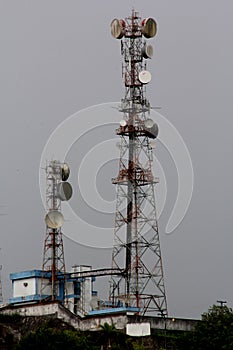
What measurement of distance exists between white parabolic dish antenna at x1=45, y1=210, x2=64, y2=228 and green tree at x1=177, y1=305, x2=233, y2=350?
9.68 metres

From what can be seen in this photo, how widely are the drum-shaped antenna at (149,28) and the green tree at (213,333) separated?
16.1 m

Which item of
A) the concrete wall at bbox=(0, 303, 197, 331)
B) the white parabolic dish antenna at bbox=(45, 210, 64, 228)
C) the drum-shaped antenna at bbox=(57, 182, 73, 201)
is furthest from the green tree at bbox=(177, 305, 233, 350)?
the drum-shaped antenna at bbox=(57, 182, 73, 201)

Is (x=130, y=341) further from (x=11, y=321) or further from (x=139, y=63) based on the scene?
(x=139, y=63)

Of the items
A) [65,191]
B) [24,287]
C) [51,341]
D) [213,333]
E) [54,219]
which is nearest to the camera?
[51,341]

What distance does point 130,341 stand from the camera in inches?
1791

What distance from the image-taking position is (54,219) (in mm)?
51219

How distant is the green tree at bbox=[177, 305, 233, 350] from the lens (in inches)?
1758

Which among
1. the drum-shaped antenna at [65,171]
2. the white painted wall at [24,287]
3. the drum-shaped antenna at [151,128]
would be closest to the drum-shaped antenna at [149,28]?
the drum-shaped antenna at [151,128]

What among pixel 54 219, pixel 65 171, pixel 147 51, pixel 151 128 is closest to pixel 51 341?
pixel 54 219

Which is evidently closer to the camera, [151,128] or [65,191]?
[65,191]

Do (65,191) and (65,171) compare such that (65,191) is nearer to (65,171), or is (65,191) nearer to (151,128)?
(65,171)

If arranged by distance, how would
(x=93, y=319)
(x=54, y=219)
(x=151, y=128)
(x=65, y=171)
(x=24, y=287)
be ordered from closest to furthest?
(x=93, y=319)
(x=54, y=219)
(x=151, y=128)
(x=65, y=171)
(x=24, y=287)

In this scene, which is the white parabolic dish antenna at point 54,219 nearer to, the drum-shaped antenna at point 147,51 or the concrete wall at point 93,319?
the concrete wall at point 93,319

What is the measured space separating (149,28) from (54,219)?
1208 cm
